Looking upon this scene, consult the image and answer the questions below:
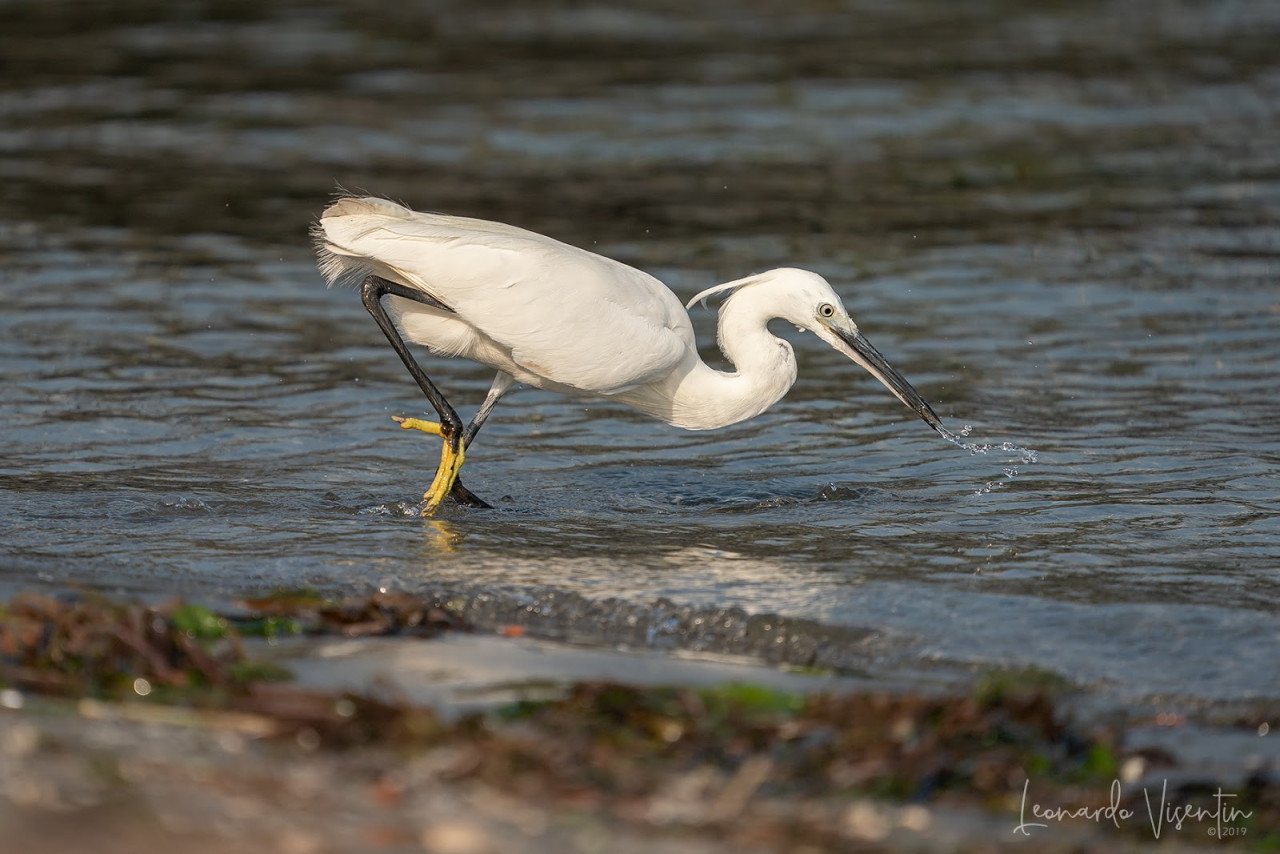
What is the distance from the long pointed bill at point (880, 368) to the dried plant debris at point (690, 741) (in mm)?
2888

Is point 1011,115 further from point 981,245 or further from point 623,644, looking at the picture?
point 623,644

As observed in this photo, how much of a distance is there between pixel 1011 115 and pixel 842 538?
34.9 feet

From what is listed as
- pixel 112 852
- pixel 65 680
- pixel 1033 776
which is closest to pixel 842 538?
pixel 1033 776

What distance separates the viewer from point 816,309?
7.36 metres

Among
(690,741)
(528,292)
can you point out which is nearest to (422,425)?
(528,292)

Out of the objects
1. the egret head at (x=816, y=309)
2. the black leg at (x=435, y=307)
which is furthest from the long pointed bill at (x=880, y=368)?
the black leg at (x=435, y=307)

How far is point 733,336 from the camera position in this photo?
7.40 metres

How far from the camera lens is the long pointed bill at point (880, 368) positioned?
7.48 meters

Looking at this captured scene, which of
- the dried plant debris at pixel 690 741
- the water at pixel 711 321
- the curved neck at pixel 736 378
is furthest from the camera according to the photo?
the curved neck at pixel 736 378

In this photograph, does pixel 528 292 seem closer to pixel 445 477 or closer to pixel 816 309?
pixel 445 477

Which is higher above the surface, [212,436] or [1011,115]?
[1011,115]

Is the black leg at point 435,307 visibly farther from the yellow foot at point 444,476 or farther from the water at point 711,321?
the water at point 711,321

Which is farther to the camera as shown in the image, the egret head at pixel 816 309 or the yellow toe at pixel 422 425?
the egret head at pixel 816 309

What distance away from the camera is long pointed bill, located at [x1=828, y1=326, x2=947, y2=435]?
7480 mm
